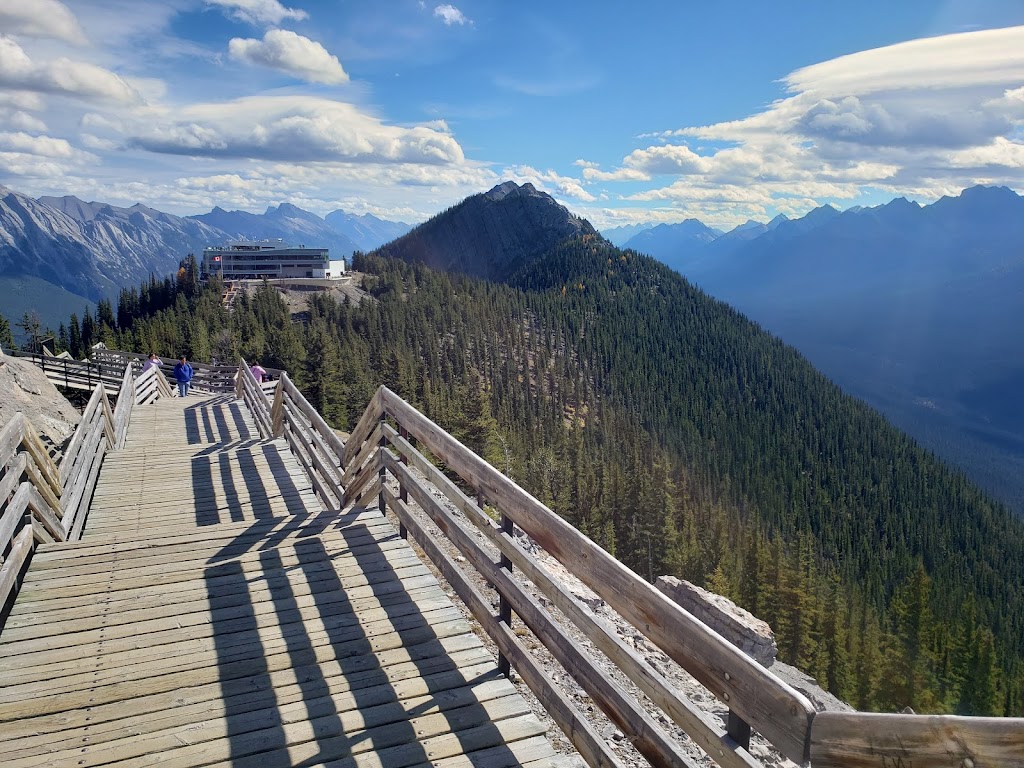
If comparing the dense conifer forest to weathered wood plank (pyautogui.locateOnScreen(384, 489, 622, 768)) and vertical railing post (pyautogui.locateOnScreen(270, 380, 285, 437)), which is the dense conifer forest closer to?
vertical railing post (pyautogui.locateOnScreen(270, 380, 285, 437))

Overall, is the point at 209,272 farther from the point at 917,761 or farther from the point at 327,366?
the point at 917,761

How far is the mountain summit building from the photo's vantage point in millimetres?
164500

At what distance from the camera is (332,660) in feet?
15.4

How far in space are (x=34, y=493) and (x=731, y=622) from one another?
16.6m

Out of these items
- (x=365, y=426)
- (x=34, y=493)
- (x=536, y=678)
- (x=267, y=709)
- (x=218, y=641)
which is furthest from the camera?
(x=365, y=426)

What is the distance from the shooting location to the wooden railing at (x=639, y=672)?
2.05 meters

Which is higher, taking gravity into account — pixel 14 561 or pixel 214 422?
pixel 14 561

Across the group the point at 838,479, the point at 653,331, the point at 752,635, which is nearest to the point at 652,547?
A: the point at 752,635

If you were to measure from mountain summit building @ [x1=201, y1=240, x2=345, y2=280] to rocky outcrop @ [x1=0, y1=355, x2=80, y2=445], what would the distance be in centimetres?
14343

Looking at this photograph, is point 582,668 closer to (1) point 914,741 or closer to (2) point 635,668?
(2) point 635,668

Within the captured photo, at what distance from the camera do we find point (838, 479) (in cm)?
12694

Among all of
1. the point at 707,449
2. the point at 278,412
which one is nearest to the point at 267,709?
the point at 278,412

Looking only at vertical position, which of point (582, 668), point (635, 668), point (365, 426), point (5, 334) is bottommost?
point (5, 334)

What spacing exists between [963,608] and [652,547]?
47.6m
